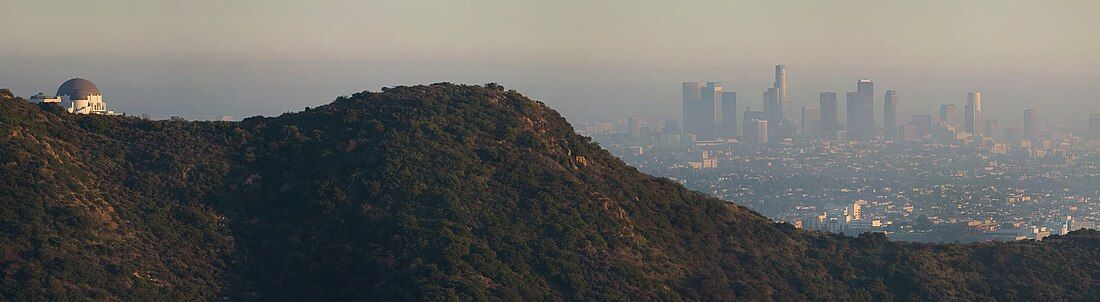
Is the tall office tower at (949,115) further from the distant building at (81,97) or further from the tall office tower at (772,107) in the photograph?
the distant building at (81,97)

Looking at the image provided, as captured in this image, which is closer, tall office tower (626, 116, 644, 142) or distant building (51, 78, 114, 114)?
distant building (51, 78, 114, 114)

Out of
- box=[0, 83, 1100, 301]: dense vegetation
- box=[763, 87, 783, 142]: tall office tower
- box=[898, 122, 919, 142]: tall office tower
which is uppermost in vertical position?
box=[0, 83, 1100, 301]: dense vegetation

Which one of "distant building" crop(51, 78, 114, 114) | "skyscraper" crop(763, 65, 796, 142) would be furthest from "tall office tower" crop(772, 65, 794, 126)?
"distant building" crop(51, 78, 114, 114)

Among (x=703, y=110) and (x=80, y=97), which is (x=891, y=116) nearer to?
(x=703, y=110)

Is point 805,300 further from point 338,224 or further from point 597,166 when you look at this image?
point 338,224

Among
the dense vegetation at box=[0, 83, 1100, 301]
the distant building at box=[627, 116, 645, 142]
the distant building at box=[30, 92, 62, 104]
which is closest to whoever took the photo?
the dense vegetation at box=[0, 83, 1100, 301]

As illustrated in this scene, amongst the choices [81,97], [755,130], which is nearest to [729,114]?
[755,130]

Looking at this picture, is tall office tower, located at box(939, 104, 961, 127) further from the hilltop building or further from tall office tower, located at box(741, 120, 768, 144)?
the hilltop building

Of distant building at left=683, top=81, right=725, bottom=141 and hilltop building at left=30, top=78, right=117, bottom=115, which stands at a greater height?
hilltop building at left=30, top=78, right=117, bottom=115

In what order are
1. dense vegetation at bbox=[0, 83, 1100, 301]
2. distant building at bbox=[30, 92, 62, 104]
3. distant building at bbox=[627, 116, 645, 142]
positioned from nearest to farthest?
1. dense vegetation at bbox=[0, 83, 1100, 301]
2. distant building at bbox=[30, 92, 62, 104]
3. distant building at bbox=[627, 116, 645, 142]
